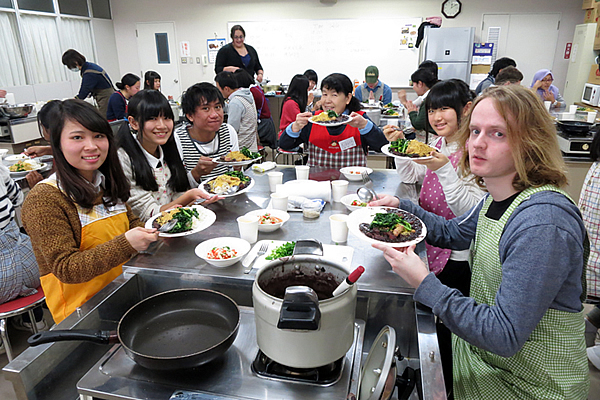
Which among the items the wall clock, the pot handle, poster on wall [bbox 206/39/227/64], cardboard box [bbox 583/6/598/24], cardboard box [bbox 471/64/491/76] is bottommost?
the pot handle

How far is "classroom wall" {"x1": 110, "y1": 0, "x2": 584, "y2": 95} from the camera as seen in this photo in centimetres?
778

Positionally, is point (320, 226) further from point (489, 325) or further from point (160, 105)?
point (160, 105)

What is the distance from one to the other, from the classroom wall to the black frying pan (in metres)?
8.39

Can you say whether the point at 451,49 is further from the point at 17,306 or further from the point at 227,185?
the point at 17,306

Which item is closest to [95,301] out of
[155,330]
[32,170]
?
[155,330]

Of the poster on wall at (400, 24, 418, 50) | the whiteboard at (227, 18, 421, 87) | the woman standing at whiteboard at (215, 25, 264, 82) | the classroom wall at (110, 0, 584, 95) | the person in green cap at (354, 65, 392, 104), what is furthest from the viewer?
the whiteboard at (227, 18, 421, 87)

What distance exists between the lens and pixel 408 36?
8.31 meters

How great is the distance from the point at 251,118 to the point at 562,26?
7282 millimetres

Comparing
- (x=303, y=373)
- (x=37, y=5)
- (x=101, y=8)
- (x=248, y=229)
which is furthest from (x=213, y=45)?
(x=303, y=373)

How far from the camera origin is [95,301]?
125 cm

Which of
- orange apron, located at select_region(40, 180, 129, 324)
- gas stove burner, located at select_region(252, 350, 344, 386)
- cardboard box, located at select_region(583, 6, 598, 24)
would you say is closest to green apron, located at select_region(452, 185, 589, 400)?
gas stove burner, located at select_region(252, 350, 344, 386)

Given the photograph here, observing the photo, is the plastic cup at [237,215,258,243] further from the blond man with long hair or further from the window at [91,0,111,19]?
the window at [91,0,111,19]

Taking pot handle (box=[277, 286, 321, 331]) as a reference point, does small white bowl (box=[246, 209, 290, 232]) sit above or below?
below

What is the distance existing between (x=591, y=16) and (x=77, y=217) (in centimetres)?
896
